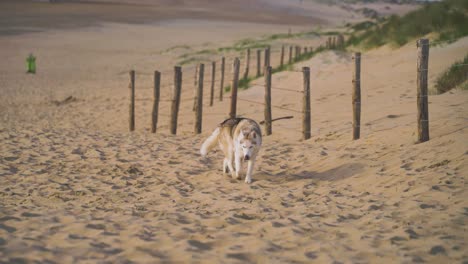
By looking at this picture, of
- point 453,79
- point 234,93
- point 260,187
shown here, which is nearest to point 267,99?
point 234,93

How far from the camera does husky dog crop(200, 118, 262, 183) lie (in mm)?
8109

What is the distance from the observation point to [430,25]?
2314 cm

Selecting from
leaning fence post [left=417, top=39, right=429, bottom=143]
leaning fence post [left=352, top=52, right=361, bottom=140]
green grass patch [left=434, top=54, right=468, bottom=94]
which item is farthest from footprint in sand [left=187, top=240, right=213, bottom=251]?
green grass patch [left=434, top=54, right=468, bottom=94]

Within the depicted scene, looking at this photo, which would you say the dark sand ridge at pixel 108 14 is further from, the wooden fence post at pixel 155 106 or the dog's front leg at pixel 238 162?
the dog's front leg at pixel 238 162

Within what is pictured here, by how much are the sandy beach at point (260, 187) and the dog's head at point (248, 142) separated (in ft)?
1.63

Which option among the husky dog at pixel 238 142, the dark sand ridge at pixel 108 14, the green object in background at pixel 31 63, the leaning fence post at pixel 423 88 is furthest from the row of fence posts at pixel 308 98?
the dark sand ridge at pixel 108 14

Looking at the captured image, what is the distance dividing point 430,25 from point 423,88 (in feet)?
51.0

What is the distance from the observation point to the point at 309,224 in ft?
19.6

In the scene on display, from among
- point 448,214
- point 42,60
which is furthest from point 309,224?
point 42,60

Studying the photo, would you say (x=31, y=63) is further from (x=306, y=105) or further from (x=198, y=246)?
(x=198, y=246)

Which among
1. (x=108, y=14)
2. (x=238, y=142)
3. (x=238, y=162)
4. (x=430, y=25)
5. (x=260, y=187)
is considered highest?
(x=108, y=14)

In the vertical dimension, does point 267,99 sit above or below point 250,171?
above

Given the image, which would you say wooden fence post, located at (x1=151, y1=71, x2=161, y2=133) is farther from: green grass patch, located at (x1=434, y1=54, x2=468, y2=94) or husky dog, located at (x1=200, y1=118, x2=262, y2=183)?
green grass patch, located at (x1=434, y1=54, x2=468, y2=94)

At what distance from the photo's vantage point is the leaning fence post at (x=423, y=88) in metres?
8.79
